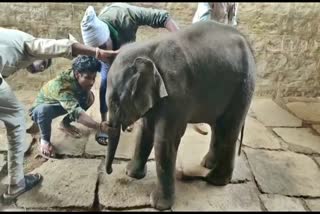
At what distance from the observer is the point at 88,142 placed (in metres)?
2.27

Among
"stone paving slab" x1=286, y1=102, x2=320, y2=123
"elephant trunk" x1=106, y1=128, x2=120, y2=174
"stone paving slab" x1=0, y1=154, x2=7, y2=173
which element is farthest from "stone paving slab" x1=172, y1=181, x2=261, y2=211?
"stone paving slab" x1=286, y1=102, x2=320, y2=123

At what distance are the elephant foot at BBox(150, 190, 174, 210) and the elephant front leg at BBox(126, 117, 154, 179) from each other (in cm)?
22

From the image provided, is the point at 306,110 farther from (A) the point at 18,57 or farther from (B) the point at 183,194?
(A) the point at 18,57

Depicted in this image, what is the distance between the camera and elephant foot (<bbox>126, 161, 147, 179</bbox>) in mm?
1880

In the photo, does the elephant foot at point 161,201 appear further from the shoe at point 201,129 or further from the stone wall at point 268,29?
the stone wall at point 268,29

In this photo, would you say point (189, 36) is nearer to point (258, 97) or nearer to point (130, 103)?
point (130, 103)

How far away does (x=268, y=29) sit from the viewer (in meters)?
3.13

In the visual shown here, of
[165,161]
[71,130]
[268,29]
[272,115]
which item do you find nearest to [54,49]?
[165,161]

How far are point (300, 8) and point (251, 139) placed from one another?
4.30 ft

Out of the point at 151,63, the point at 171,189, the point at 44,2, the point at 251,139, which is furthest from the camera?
the point at 44,2

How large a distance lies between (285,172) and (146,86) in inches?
39.4

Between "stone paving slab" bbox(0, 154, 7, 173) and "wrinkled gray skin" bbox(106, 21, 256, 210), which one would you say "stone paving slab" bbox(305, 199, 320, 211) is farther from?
"stone paving slab" bbox(0, 154, 7, 173)

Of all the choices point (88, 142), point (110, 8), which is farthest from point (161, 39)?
point (88, 142)

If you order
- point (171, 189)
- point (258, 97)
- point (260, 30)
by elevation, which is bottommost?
point (258, 97)
